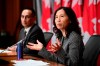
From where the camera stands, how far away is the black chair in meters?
2.49

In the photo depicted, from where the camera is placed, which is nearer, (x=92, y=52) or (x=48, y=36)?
(x=92, y=52)

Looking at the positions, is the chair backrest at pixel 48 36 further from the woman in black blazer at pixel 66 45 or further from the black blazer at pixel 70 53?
the black blazer at pixel 70 53

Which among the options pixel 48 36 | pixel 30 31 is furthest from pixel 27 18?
pixel 48 36

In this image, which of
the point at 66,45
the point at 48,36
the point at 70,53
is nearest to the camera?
the point at 70,53

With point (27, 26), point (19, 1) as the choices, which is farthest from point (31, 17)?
point (19, 1)

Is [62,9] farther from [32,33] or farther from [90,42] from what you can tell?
[32,33]

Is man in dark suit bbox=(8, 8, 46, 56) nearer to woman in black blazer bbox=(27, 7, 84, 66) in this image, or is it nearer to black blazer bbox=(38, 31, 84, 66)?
woman in black blazer bbox=(27, 7, 84, 66)

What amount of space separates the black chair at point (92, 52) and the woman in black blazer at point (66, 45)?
0.19 metres

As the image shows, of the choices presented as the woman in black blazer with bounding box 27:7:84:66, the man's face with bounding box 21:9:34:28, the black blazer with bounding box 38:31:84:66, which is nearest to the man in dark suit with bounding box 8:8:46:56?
the man's face with bounding box 21:9:34:28

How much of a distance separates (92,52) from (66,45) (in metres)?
0.28

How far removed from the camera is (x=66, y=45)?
8.09 ft

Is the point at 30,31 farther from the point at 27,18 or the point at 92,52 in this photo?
the point at 92,52

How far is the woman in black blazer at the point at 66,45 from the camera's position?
2261 millimetres

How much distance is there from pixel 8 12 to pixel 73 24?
366 cm
